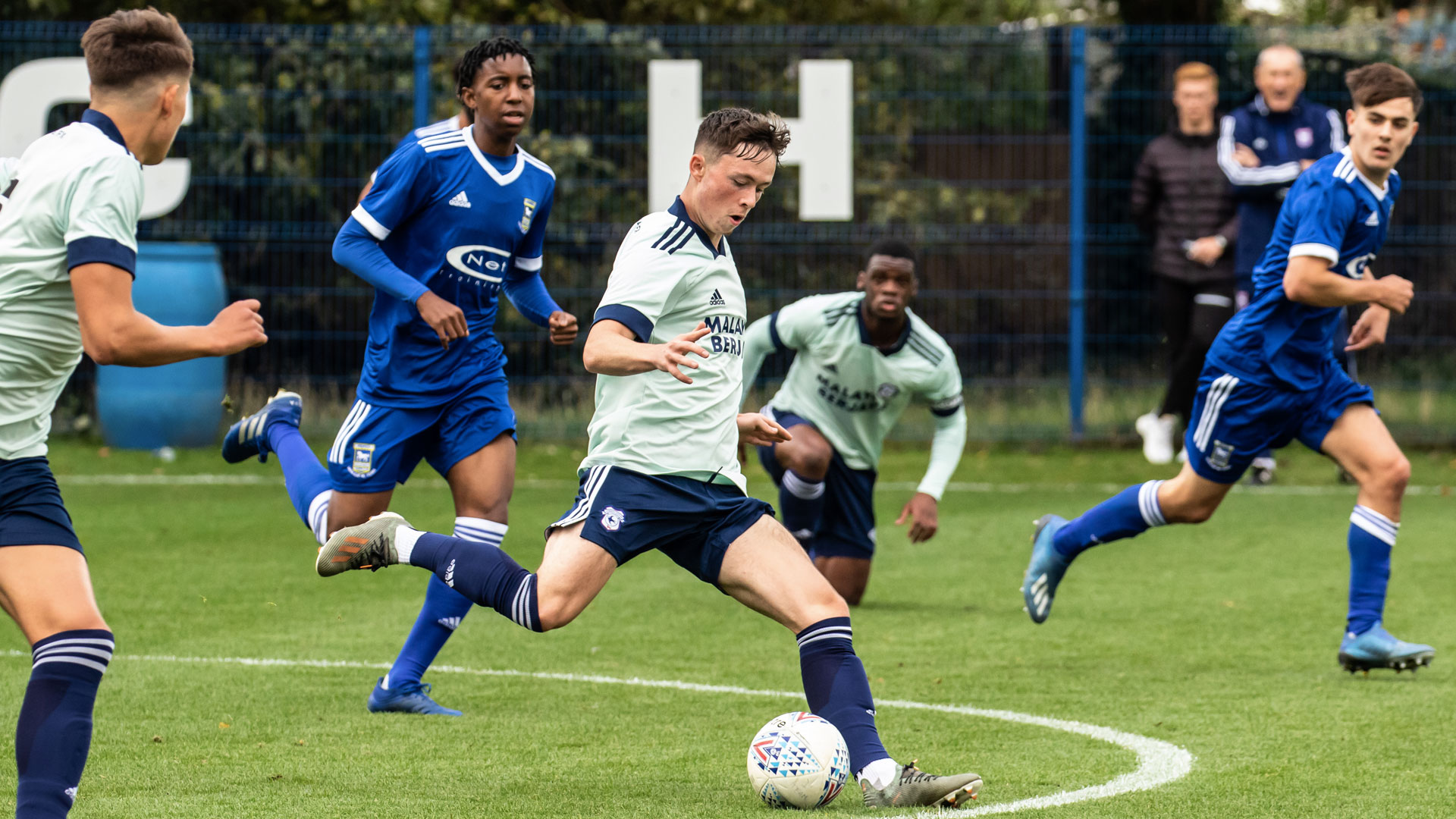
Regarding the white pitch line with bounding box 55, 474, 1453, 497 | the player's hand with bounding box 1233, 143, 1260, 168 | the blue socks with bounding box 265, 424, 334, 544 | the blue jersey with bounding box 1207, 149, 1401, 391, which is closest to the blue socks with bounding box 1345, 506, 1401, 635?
the blue jersey with bounding box 1207, 149, 1401, 391

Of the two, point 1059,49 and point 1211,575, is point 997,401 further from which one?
point 1211,575

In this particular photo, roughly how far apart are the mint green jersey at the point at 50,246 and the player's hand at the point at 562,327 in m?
2.29

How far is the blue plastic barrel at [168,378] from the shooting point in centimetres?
1356

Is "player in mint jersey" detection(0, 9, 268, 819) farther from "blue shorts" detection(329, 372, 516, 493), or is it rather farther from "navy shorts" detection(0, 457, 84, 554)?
"blue shorts" detection(329, 372, 516, 493)

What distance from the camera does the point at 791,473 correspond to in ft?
27.9

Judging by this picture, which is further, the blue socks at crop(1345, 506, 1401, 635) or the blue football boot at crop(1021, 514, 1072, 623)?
→ the blue football boot at crop(1021, 514, 1072, 623)

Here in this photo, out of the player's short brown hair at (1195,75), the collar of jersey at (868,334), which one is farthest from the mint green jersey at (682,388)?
the player's short brown hair at (1195,75)

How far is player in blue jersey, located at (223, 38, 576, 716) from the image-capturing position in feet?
20.0

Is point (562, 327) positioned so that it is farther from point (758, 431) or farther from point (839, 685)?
point (839, 685)

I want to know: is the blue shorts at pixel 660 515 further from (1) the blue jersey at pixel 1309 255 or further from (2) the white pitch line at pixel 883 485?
(2) the white pitch line at pixel 883 485

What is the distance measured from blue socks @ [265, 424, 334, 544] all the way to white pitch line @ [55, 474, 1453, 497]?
6080mm

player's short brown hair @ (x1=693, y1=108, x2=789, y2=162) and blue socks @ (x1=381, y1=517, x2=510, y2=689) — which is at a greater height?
player's short brown hair @ (x1=693, y1=108, x2=789, y2=162)

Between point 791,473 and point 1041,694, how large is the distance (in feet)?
8.01

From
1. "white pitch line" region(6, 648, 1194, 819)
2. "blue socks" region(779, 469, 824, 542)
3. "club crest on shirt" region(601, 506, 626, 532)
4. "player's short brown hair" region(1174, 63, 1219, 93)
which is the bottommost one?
"white pitch line" region(6, 648, 1194, 819)
